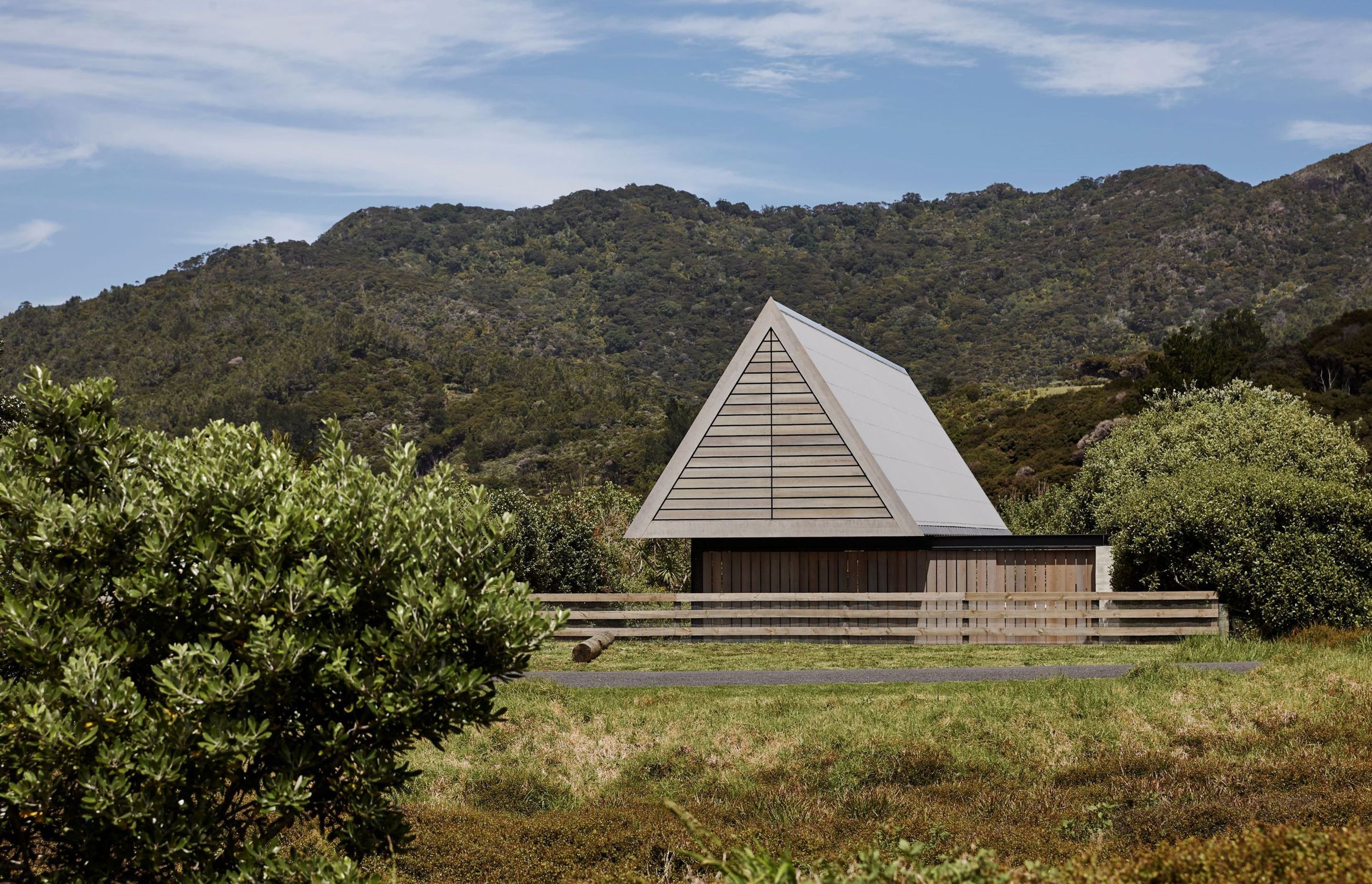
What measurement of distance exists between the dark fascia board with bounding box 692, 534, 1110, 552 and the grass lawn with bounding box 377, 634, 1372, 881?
662 cm

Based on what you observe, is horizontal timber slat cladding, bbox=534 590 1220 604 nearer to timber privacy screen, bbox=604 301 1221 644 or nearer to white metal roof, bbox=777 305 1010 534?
timber privacy screen, bbox=604 301 1221 644

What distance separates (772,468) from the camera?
26.8 metres

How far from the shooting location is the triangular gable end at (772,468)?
2625 cm

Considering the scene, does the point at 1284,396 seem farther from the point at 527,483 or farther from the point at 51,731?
the point at 527,483

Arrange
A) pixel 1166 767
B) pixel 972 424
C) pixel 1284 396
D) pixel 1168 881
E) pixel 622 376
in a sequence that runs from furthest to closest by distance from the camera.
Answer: pixel 622 376 < pixel 972 424 < pixel 1284 396 < pixel 1166 767 < pixel 1168 881

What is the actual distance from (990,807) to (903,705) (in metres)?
4.70

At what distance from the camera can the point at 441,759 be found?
14781 mm

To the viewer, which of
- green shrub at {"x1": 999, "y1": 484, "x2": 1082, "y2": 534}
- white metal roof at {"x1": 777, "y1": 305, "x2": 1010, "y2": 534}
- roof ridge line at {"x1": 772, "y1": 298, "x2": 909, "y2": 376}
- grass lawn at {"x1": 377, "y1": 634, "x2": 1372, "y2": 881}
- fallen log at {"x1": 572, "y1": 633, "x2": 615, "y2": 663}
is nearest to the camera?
grass lawn at {"x1": 377, "y1": 634, "x2": 1372, "y2": 881}

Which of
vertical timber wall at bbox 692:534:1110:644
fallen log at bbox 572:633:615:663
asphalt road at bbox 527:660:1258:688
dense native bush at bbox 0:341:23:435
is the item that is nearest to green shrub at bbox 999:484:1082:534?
vertical timber wall at bbox 692:534:1110:644

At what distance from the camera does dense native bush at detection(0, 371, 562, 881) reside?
21.9ft

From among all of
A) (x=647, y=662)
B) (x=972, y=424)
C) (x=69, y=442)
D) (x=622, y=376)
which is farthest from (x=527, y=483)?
(x=69, y=442)

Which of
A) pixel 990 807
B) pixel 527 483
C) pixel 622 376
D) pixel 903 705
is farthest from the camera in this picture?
pixel 622 376

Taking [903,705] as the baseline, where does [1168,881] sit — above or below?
above

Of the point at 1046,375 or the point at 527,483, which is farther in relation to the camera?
the point at 1046,375
